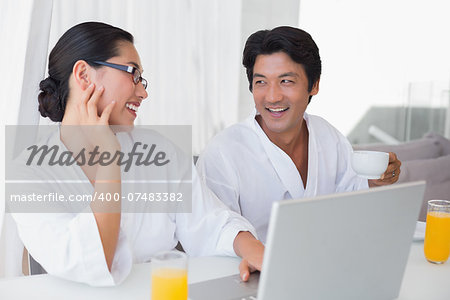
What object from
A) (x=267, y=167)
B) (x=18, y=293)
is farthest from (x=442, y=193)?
(x=18, y=293)

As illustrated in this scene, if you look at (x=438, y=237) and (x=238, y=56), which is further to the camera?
(x=238, y=56)

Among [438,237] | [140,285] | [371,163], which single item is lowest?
[140,285]

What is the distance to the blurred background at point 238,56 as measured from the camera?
1725mm

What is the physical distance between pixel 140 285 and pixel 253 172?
844mm

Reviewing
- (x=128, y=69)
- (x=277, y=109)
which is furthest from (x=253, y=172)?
(x=128, y=69)

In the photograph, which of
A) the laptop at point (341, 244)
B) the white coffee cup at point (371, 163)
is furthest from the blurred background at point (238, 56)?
the laptop at point (341, 244)

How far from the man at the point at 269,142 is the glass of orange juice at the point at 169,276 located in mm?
838

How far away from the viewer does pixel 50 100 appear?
1.50 m

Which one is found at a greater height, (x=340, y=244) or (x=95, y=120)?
(x=95, y=120)

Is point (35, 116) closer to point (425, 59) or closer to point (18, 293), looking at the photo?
point (18, 293)

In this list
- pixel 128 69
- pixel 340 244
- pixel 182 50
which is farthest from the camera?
pixel 182 50

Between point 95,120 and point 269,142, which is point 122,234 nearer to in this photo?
point 95,120

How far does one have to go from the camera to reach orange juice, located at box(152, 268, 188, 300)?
3.22ft

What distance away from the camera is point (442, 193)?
3119 mm
